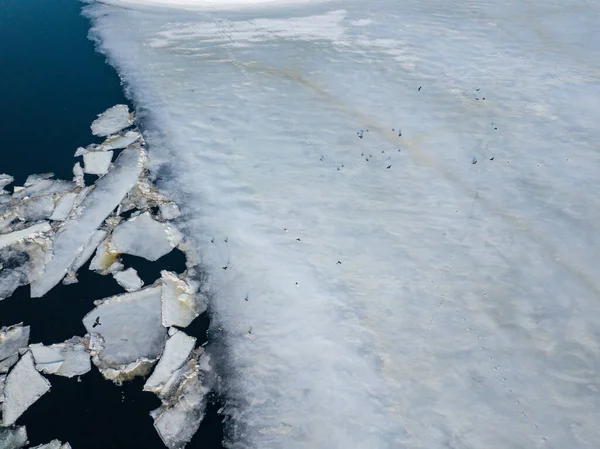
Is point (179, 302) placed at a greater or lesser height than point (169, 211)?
lesser

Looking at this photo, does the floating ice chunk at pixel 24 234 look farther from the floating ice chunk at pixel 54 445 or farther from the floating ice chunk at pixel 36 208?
the floating ice chunk at pixel 54 445

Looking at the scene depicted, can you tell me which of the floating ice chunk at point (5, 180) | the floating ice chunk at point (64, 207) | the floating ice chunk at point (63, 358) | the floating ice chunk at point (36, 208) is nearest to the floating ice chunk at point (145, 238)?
the floating ice chunk at point (64, 207)

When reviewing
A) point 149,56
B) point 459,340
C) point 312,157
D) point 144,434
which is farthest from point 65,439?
point 149,56

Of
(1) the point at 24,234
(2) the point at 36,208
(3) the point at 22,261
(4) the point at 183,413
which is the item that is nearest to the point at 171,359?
(4) the point at 183,413

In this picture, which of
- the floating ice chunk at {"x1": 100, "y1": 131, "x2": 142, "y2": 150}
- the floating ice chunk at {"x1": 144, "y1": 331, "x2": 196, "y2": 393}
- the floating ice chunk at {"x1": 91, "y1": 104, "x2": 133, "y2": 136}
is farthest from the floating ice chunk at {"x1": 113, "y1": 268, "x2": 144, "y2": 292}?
the floating ice chunk at {"x1": 91, "y1": 104, "x2": 133, "y2": 136}

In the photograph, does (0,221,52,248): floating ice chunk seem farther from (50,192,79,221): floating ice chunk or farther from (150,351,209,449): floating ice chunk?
(150,351,209,449): floating ice chunk

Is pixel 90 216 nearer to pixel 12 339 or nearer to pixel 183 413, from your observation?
pixel 12 339

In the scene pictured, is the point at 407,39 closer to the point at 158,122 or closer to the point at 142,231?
the point at 158,122
